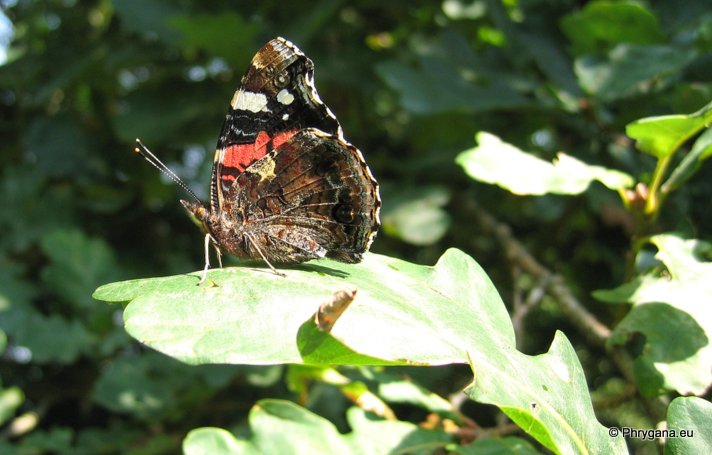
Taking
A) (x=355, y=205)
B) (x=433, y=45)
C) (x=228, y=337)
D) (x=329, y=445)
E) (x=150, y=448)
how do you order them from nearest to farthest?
(x=228, y=337) → (x=329, y=445) → (x=355, y=205) → (x=150, y=448) → (x=433, y=45)

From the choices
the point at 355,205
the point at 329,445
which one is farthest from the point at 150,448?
the point at 355,205

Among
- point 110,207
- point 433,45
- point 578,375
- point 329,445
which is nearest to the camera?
point 578,375

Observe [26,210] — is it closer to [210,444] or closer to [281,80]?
[281,80]

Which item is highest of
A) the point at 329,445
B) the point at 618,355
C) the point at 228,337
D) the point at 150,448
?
the point at 228,337

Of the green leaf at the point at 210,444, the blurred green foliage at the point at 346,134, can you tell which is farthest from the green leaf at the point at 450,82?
the green leaf at the point at 210,444

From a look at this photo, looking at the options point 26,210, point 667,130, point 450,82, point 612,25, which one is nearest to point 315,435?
point 667,130

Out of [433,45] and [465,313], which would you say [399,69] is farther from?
[465,313]
